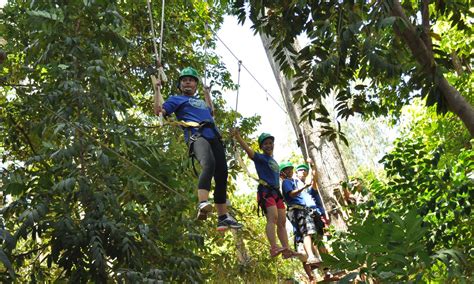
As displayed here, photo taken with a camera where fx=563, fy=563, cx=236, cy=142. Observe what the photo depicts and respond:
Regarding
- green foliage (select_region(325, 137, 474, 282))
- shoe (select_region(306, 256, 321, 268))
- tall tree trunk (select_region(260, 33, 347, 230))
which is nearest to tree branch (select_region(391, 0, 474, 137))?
green foliage (select_region(325, 137, 474, 282))

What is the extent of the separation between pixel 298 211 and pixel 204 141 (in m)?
1.64

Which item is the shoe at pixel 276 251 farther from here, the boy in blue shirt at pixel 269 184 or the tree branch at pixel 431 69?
the tree branch at pixel 431 69

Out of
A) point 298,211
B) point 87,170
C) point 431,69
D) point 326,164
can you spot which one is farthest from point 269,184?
point 431,69

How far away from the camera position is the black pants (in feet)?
12.8

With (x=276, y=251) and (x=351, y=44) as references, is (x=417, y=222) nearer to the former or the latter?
(x=351, y=44)

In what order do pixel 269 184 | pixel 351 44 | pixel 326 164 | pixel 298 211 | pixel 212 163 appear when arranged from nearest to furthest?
pixel 351 44, pixel 212 163, pixel 269 184, pixel 298 211, pixel 326 164

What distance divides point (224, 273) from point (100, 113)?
2.74 m

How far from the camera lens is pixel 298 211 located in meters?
5.27

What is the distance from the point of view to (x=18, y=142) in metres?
5.55

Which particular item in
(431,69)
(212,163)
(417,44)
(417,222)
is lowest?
(417,222)

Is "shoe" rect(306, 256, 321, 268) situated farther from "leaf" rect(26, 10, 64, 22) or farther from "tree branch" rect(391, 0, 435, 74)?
"leaf" rect(26, 10, 64, 22)

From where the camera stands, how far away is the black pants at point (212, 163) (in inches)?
153

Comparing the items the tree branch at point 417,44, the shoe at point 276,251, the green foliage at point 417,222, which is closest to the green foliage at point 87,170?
the shoe at point 276,251

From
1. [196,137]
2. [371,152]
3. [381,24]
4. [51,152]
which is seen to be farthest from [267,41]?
[371,152]
